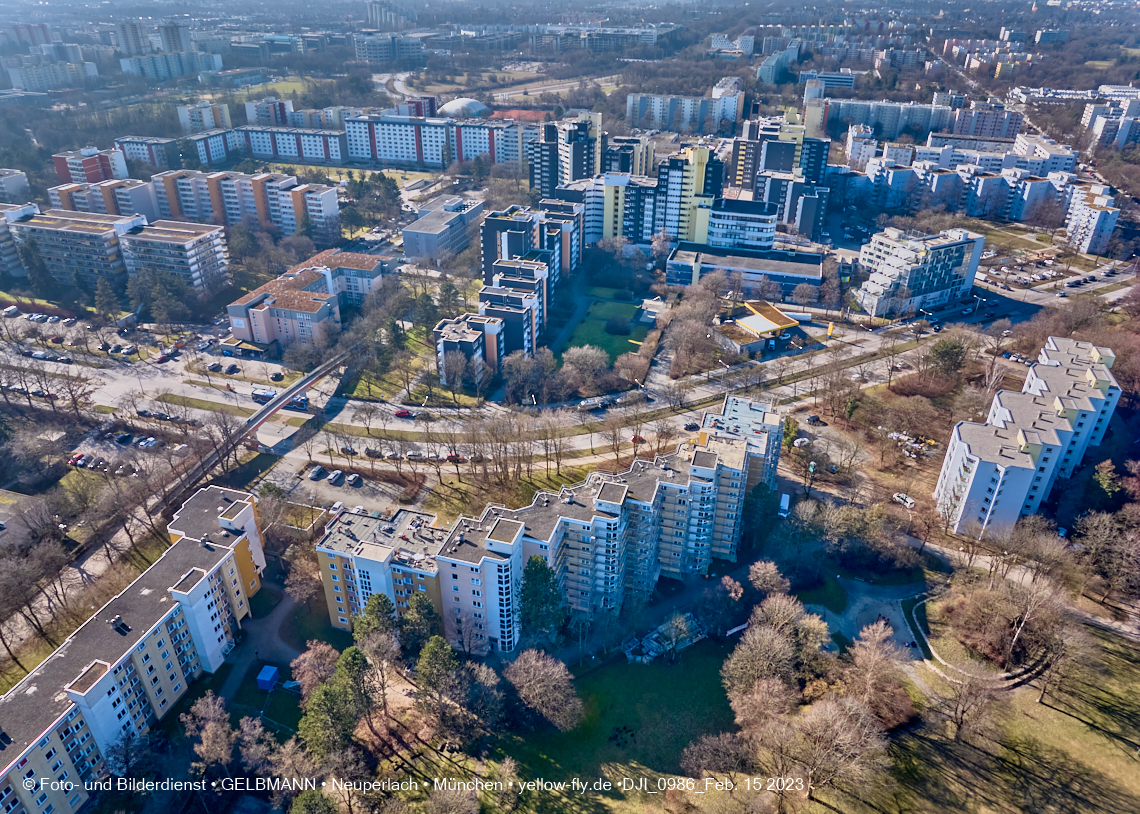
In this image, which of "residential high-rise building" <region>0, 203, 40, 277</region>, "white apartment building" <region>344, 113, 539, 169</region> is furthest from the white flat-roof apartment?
"white apartment building" <region>344, 113, 539, 169</region>

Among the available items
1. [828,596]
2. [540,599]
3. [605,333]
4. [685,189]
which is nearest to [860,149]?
[685,189]

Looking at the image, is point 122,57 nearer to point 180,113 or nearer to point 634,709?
point 180,113

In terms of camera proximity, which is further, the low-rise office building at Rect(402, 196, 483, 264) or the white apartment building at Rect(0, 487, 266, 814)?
the low-rise office building at Rect(402, 196, 483, 264)

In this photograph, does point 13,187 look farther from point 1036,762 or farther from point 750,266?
point 1036,762

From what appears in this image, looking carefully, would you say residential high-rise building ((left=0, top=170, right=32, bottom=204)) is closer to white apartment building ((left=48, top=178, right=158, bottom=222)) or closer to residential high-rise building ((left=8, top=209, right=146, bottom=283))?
white apartment building ((left=48, top=178, right=158, bottom=222))

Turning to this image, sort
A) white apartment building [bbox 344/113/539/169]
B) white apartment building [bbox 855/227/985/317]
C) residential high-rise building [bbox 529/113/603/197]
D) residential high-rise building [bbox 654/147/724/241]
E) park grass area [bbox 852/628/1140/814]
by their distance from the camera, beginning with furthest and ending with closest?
white apartment building [bbox 344/113/539/169] < residential high-rise building [bbox 529/113/603/197] < residential high-rise building [bbox 654/147/724/241] < white apartment building [bbox 855/227/985/317] < park grass area [bbox 852/628/1140/814]

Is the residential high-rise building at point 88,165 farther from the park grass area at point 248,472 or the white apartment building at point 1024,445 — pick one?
the white apartment building at point 1024,445

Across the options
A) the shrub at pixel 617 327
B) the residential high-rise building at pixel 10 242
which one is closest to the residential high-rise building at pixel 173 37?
the residential high-rise building at pixel 10 242

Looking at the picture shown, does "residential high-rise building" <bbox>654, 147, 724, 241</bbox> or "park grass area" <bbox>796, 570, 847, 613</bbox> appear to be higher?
"residential high-rise building" <bbox>654, 147, 724, 241</bbox>
